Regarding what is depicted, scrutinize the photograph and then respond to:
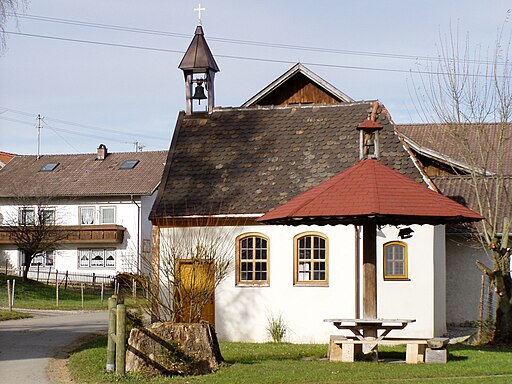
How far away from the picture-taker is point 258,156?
25266mm

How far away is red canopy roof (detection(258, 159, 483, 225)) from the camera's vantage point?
→ 53.0ft

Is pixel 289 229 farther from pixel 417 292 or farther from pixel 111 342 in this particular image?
pixel 111 342

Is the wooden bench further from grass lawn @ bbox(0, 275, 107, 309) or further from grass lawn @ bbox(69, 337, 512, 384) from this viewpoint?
grass lawn @ bbox(0, 275, 107, 309)

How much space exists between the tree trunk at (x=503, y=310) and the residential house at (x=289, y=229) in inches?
68.2

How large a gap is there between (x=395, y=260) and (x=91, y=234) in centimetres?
3039

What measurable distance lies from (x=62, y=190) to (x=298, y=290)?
3195 centimetres

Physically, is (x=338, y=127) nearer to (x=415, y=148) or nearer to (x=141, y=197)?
(x=415, y=148)

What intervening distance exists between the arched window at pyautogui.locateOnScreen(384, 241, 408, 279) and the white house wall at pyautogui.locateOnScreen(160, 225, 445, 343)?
5.8 inches

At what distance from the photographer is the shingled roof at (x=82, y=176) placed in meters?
51.2

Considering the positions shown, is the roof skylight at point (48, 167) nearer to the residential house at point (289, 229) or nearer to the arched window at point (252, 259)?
the residential house at point (289, 229)

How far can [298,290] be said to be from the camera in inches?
893

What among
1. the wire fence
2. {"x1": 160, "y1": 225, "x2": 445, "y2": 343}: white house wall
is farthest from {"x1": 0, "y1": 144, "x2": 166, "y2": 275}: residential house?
{"x1": 160, "y1": 225, "x2": 445, "y2": 343}: white house wall

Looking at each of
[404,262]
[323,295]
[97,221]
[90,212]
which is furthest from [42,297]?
[404,262]

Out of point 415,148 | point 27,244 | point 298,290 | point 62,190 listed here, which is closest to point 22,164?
point 62,190
